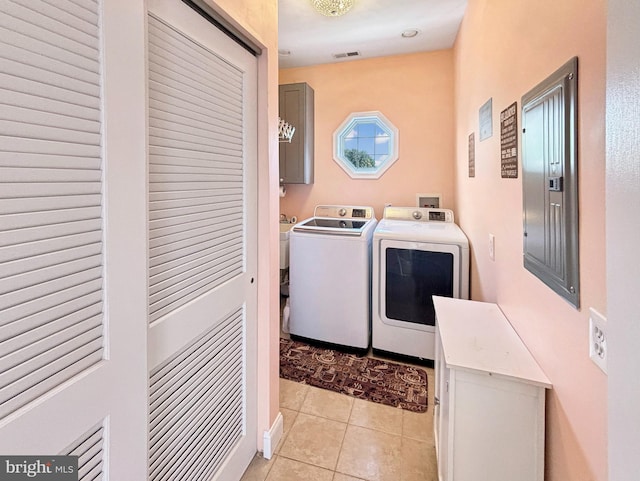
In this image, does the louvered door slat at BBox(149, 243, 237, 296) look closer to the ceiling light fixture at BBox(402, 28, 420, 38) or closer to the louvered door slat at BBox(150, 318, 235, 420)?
the louvered door slat at BBox(150, 318, 235, 420)

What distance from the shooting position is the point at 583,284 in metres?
0.86

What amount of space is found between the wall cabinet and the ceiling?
0.35m

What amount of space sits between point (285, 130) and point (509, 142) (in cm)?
222

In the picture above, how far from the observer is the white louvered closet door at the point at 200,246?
105cm

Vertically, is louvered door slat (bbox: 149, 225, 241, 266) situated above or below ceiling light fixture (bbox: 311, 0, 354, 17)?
below

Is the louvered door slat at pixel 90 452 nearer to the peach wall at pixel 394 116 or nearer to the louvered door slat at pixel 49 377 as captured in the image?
the louvered door slat at pixel 49 377

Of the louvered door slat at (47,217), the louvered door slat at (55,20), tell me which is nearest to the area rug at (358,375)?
the louvered door slat at (47,217)

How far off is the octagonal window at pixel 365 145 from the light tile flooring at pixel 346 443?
228 cm

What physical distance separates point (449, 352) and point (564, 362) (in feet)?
1.25

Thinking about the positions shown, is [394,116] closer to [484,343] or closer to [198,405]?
[484,343]

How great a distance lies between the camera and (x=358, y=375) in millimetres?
2447

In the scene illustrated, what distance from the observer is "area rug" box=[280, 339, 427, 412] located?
221cm

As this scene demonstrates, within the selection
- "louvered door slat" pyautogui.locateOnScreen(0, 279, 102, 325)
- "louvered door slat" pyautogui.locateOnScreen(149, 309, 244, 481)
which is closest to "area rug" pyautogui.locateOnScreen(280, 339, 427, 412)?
"louvered door slat" pyautogui.locateOnScreen(149, 309, 244, 481)

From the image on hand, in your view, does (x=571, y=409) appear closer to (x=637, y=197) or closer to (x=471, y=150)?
(x=637, y=197)
